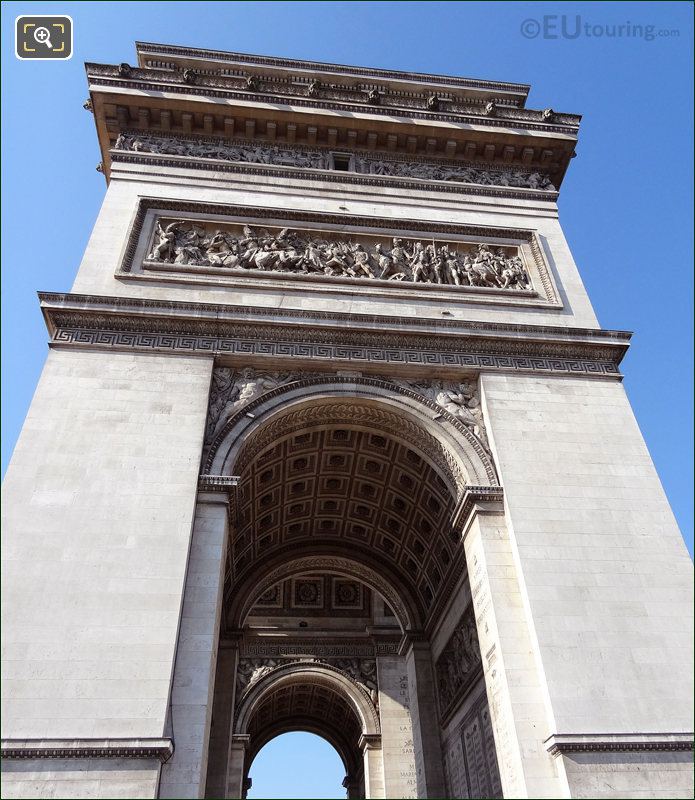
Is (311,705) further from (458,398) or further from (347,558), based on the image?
(458,398)

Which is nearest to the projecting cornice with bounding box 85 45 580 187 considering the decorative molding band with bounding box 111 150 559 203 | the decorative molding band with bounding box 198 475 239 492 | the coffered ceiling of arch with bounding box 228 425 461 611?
the decorative molding band with bounding box 111 150 559 203

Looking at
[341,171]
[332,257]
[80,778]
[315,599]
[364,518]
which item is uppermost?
[341,171]

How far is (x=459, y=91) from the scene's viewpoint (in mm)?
20016

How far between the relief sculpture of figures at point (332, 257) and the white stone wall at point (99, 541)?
330 cm

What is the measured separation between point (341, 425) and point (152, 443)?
396 centimetres

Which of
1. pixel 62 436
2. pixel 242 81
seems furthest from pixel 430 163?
pixel 62 436

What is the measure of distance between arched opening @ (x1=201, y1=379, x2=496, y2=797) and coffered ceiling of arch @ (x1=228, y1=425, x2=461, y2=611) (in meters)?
0.04

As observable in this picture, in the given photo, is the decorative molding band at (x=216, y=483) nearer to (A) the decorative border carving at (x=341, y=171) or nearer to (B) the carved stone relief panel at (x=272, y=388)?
(B) the carved stone relief panel at (x=272, y=388)

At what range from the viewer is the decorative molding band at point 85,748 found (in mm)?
8500

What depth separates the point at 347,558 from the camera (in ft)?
57.0

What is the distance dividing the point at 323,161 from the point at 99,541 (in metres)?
11.8

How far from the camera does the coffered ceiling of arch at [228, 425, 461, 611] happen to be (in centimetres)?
1412

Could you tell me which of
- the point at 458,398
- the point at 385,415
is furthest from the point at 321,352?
the point at 458,398

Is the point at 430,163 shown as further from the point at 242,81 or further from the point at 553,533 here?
the point at 553,533
